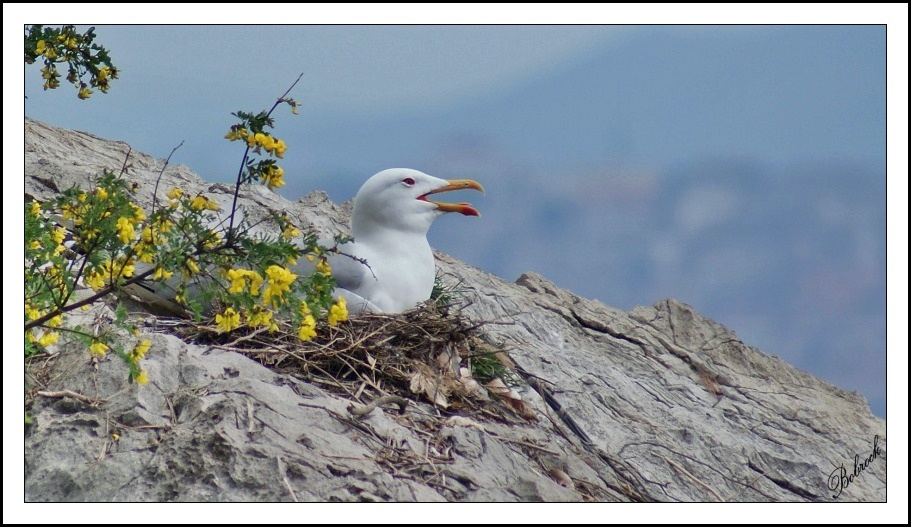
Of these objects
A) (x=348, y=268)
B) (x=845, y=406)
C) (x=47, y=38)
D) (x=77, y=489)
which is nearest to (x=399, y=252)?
(x=348, y=268)

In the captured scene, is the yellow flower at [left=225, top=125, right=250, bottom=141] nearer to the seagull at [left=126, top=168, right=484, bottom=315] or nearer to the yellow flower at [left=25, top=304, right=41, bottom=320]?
the yellow flower at [left=25, top=304, right=41, bottom=320]

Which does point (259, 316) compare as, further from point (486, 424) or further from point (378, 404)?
point (486, 424)

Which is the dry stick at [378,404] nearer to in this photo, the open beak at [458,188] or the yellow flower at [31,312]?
the yellow flower at [31,312]

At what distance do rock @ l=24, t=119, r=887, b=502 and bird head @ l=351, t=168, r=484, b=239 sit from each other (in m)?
1.05

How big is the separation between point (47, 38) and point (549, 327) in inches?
189

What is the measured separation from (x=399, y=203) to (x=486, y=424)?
2.07 m

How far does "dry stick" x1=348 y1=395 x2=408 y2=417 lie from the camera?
21.5 ft

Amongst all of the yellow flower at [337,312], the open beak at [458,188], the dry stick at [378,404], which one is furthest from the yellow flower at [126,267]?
the open beak at [458,188]

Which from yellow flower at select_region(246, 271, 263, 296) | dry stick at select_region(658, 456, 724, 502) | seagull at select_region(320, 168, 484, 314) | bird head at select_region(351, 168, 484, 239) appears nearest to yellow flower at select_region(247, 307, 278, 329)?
yellow flower at select_region(246, 271, 263, 296)

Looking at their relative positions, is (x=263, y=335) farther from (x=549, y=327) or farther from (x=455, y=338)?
(x=549, y=327)

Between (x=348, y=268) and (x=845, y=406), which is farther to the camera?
(x=845, y=406)

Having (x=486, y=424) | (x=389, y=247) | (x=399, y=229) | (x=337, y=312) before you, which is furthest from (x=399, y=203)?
(x=337, y=312)

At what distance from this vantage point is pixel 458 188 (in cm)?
879

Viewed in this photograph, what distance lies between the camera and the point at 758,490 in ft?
26.9
